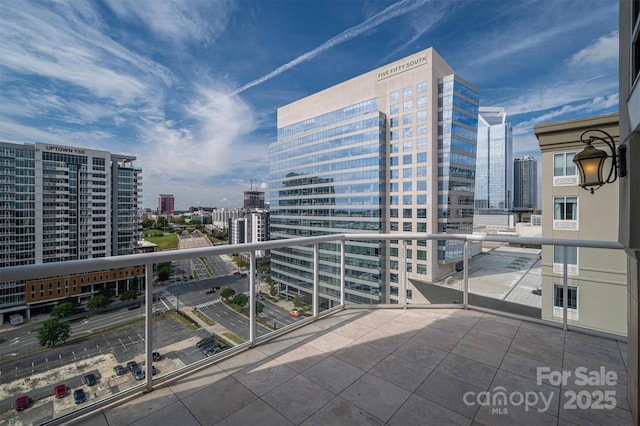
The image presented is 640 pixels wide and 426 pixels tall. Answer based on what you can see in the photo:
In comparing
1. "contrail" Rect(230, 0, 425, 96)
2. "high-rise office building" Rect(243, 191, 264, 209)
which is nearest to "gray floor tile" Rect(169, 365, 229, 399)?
"contrail" Rect(230, 0, 425, 96)

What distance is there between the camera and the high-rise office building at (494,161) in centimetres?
4772

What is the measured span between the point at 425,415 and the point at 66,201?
51.2 ft

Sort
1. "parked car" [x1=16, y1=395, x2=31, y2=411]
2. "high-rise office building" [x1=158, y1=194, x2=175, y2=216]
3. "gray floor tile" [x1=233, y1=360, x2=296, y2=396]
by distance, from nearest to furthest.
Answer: "parked car" [x1=16, y1=395, x2=31, y2=411]
"gray floor tile" [x1=233, y1=360, x2=296, y2=396]
"high-rise office building" [x1=158, y1=194, x2=175, y2=216]

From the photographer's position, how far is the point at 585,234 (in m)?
9.69

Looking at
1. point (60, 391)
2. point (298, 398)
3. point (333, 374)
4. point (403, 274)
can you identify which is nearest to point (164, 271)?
point (60, 391)

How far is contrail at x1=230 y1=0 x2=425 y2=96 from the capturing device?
49.7 ft

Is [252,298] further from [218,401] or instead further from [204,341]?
[218,401]

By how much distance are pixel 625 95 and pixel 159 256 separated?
11.7 feet

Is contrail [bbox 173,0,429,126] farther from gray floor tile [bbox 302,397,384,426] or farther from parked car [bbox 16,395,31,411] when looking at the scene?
gray floor tile [bbox 302,397,384,426]

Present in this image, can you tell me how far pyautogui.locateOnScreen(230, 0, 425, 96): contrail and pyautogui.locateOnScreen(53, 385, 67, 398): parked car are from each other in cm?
1812

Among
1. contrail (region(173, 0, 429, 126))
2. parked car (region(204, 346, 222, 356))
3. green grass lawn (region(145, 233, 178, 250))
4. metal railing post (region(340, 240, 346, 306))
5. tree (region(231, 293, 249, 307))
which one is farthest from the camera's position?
contrail (region(173, 0, 429, 126))

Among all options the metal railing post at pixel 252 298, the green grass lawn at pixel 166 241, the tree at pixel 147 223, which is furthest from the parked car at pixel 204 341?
the tree at pixel 147 223

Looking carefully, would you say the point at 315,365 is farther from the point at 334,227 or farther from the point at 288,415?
the point at 334,227

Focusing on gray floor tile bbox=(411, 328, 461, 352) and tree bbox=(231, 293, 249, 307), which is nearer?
tree bbox=(231, 293, 249, 307)
